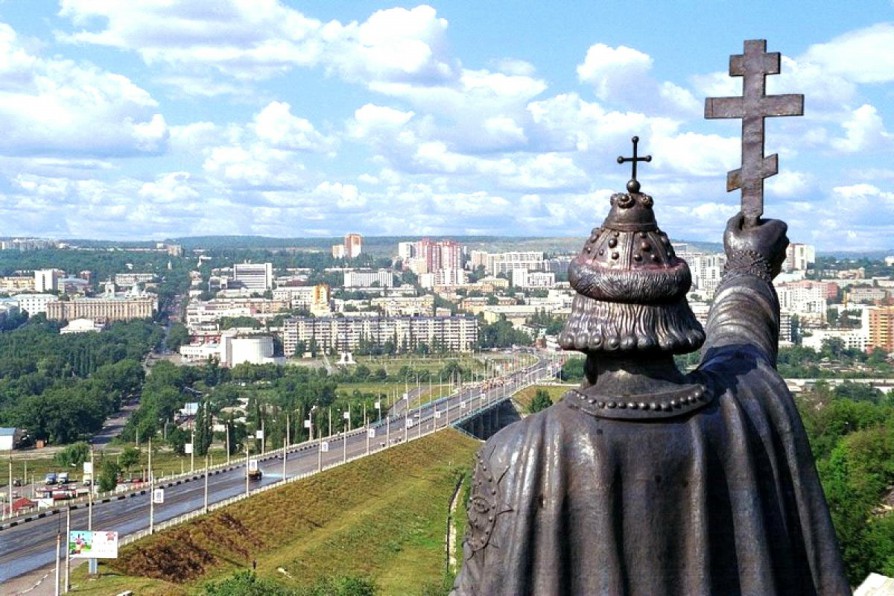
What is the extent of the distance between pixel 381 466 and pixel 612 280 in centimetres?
4961

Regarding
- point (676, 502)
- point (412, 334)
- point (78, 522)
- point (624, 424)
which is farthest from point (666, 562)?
point (412, 334)

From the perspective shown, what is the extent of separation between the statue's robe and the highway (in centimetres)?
2727

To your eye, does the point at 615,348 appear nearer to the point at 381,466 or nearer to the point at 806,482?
the point at 806,482

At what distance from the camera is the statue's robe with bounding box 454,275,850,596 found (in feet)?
13.7

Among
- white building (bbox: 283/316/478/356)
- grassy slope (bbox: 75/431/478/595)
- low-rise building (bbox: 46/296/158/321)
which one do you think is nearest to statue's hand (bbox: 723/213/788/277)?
grassy slope (bbox: 75/431/478/595)

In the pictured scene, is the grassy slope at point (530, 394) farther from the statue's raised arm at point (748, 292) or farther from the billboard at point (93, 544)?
the statue's raised arm at point (748, 292)

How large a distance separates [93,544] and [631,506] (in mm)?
26771

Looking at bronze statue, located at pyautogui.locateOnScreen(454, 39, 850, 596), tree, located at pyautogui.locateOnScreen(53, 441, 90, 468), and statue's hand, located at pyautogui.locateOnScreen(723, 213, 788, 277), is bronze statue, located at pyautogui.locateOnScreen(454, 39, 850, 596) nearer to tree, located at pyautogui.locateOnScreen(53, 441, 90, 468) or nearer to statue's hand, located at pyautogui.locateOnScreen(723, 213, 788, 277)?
statue's hand, located at pyautogui.locateOnScreen(723, 213, 788, 277)

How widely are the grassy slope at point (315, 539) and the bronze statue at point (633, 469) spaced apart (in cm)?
2506

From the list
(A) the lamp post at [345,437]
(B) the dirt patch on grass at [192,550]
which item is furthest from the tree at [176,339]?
(B) the dirt patch on grass at [192,550]

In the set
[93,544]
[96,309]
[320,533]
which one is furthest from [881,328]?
[93,544]

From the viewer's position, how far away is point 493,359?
140m

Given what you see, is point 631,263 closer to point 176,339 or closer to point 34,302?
point 176,339

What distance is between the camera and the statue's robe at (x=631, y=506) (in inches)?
164
